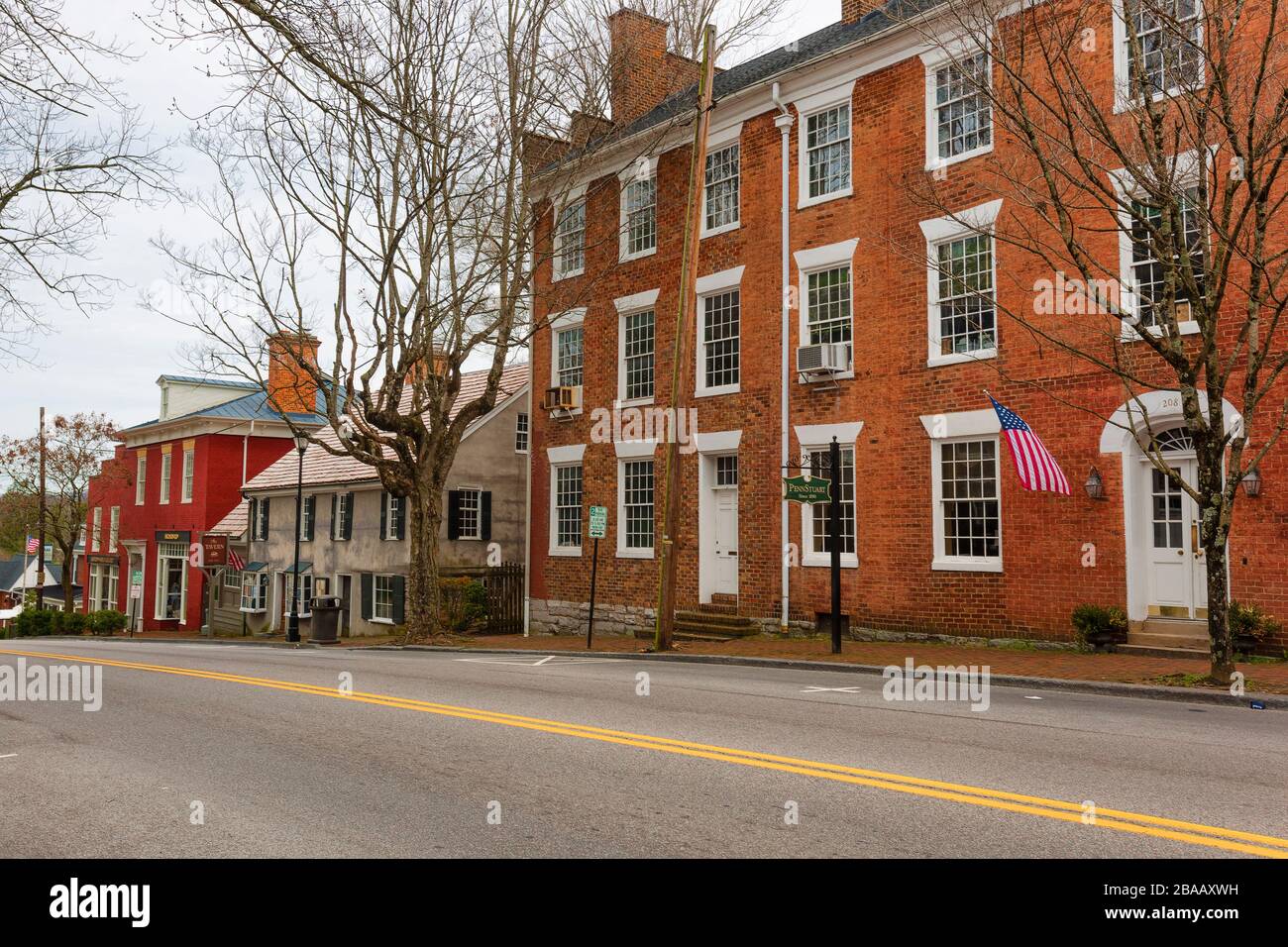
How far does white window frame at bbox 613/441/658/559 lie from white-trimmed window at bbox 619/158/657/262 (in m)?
4.35

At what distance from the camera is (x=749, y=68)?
2459 cm

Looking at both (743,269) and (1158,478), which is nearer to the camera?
(1158,478)

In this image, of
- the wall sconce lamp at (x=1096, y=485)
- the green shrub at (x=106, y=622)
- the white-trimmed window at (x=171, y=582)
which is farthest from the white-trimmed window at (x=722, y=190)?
the green shrub at (x=106, y=622)

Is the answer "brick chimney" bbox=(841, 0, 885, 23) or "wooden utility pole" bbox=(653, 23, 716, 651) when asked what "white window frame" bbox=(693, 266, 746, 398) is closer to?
"wooden utility pole" bbox=(653, 23, 716, 651)

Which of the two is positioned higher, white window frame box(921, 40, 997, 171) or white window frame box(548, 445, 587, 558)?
white window frame box(921, 40, 997, 171)

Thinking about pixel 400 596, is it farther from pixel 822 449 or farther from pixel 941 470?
pixel 941 470

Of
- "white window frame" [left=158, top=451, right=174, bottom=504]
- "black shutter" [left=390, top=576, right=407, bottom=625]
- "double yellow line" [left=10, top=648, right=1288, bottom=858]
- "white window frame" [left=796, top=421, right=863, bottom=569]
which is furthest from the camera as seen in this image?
"white window frame" [left=158, top=451, right=174, bottom=504]

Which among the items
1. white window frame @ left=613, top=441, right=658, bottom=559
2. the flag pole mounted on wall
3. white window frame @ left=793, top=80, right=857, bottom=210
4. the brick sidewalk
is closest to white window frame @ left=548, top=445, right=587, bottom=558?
white window frame @ left=613, top=441, right=658, bottom=559

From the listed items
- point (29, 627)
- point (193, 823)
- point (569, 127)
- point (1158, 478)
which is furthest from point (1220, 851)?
point (29, 627)

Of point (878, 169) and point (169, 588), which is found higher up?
point (878, 169)

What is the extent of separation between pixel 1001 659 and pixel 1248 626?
3228 mm

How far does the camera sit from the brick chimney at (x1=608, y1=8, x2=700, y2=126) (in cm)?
2466

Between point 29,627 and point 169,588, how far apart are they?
24.9ft
